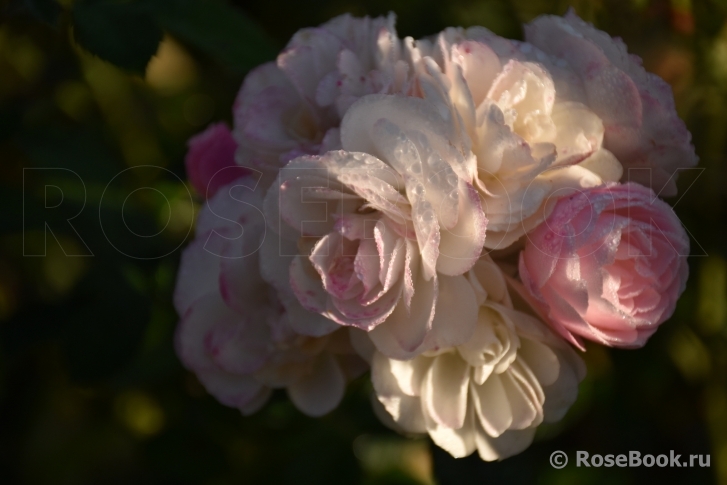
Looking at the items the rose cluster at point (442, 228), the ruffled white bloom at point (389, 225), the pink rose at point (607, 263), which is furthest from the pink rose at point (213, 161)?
the pink rose at point (607, 263)

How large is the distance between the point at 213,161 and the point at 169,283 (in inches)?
11.7

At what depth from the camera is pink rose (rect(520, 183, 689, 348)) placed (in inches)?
24.3

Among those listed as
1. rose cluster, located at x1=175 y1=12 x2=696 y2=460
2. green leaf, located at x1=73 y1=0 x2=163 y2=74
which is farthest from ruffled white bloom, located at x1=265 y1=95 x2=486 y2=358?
green leaf, located at x1=73 y1=0 x2=163 y2=74

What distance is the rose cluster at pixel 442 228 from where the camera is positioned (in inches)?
24.2

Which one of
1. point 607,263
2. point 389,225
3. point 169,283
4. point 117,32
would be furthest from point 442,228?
point 169,283

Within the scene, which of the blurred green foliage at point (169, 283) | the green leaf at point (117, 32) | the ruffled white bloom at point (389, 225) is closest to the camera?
the ruffled white bloom at point (389, 225)

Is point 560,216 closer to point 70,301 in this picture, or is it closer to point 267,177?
point 267,177

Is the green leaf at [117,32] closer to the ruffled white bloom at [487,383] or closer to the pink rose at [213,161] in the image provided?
the pink rose at [213,161]

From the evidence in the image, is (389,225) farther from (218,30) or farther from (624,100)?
(218,30)

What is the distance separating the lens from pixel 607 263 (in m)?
0.62

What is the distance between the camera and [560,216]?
62 centimetres

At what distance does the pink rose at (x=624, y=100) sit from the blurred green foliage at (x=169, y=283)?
34 cm

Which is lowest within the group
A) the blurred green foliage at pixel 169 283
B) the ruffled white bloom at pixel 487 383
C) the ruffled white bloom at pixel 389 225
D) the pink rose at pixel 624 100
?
the blurred green foliage at pixel 169 283

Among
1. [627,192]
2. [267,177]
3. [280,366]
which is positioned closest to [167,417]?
[280,366]
